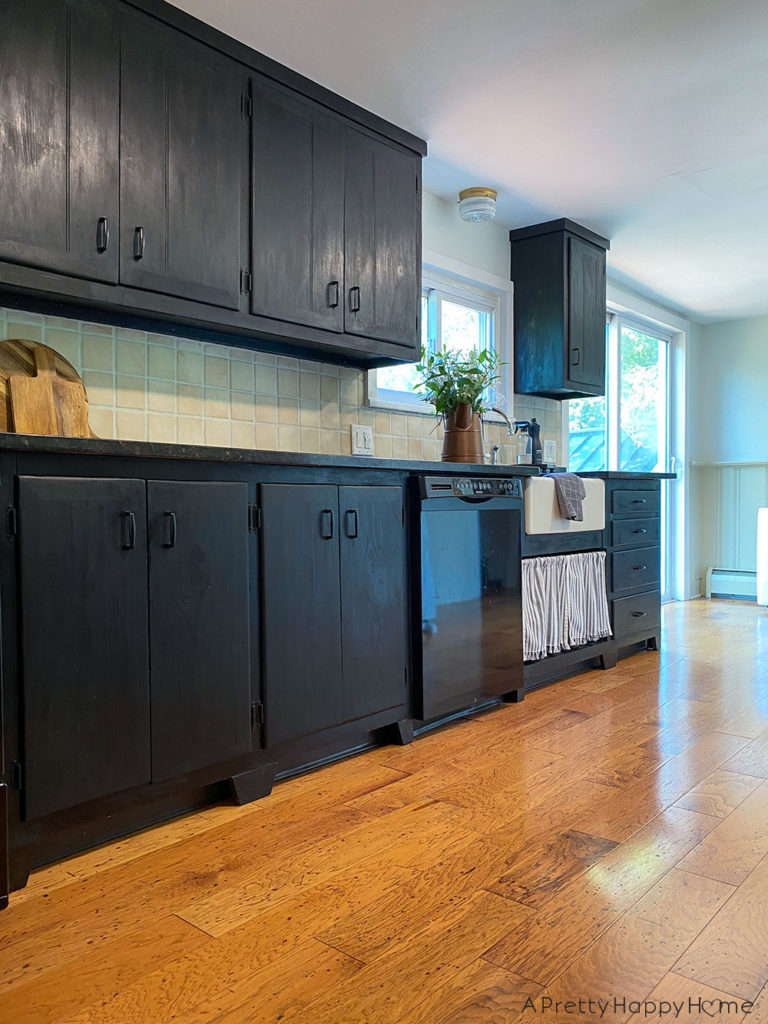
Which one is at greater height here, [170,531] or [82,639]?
[170,531]

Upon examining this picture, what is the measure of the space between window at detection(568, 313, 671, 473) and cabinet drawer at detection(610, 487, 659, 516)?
0.71 meters

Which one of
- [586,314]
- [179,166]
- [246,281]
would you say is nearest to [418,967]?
[246,281]

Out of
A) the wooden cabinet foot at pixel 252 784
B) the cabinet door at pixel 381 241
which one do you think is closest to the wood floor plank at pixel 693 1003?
the wooden cabinet foot at pixel 252 784

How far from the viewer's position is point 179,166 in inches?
87.5

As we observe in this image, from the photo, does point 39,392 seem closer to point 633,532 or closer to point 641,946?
point 641,946

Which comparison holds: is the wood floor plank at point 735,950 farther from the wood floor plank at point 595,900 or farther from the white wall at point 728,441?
the white wall at point 728,441

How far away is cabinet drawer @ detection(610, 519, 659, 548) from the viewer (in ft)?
12.6

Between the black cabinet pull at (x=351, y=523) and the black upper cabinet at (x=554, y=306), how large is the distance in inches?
84.9

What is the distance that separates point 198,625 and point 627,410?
4544mm

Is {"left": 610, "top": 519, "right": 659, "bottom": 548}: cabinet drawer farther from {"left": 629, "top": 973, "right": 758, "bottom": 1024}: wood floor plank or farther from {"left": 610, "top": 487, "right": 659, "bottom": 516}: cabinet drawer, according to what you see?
{"left": 629, "top": 973, "right": 758, "bottom": 1024}: wood floor plank

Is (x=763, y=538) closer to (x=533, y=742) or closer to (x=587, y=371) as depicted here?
(x=587, y=371)

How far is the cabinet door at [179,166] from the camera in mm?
2111

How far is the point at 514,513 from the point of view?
3.02m

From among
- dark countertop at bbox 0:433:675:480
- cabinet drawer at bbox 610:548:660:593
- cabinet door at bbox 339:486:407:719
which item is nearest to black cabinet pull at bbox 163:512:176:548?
dark countertop at bbox 0:433:675:480
